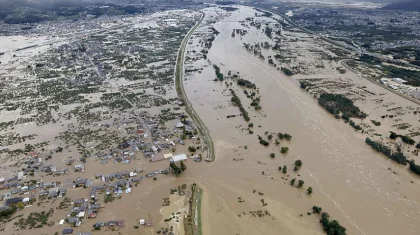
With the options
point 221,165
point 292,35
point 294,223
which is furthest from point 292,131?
point 292,35

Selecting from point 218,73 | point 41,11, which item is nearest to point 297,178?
point 218,73

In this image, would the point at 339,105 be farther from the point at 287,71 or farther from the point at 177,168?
the point at 177,168

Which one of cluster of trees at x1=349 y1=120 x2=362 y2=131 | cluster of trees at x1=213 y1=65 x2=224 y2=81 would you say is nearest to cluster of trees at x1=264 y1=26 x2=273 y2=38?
cluster of trees at x1=213 y1=65 x2=224 y2=81

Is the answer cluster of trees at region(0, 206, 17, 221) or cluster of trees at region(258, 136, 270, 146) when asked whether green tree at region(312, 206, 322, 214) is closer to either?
cluster of trees at region(258, 136, 270, 146)

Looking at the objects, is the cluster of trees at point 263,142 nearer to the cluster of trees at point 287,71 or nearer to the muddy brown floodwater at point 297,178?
the muddy brown floodwater at point 297,178

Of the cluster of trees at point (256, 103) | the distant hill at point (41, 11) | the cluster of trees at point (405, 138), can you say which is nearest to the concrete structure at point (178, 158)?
the cluster of trees at point (256, 103)
